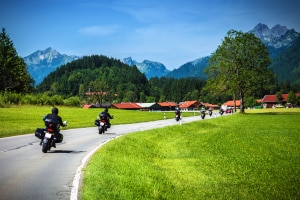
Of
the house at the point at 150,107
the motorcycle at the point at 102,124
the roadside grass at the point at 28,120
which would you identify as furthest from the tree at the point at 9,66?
the house at the point at 150,107

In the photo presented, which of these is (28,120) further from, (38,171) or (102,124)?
(38,171)

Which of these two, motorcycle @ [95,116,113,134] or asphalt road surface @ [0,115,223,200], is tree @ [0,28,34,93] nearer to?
motorcycle @ [95,116,113,134]

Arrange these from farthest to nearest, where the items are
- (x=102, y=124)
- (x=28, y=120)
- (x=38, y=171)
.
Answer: (x=28, y=120)
(x=102, y=124)
(x=38, y=171)

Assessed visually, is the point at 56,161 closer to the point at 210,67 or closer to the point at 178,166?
the point at 178,166

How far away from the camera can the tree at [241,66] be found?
→ 68.9m

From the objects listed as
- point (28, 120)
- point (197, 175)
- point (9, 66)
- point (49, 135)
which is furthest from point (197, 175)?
point (9, 66)

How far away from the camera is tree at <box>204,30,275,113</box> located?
226 ft

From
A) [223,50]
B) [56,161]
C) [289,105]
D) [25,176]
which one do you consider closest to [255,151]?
[56,161]

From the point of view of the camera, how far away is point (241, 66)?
71.3m

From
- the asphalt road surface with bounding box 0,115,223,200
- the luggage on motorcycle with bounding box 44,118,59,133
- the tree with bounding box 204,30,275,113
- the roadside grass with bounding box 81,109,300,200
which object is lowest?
the roadside grass with bounding box 81,109,300,200

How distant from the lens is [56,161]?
473 inches

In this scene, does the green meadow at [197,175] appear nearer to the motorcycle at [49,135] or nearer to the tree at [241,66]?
the motorcycle at [49,135]

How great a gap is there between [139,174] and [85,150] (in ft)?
19.3

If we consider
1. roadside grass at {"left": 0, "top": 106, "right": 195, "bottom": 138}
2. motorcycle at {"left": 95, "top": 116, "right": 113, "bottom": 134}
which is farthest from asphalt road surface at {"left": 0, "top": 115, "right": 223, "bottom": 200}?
roadside grass at {"left": 0, "top": 106, "right": 195, "bottom": 138}
